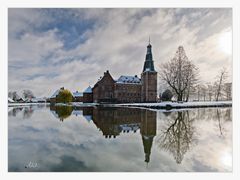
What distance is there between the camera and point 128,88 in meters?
5.19

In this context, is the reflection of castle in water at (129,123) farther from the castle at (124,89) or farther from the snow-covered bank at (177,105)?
the castle at (124,89)

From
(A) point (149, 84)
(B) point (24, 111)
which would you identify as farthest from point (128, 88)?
(B) point (24, 111)

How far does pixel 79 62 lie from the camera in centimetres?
408

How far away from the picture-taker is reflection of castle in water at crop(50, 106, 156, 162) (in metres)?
3.61

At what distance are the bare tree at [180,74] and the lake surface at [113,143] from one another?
2.94 feet

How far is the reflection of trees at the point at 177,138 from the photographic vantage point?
10.1ft

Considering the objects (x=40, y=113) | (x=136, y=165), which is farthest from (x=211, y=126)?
(x=40, y=113)

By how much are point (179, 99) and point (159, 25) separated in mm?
2327

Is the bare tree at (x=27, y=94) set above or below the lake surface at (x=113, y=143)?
above

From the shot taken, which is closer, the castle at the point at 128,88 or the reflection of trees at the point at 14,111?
the reflection of trees at the point at 14,111

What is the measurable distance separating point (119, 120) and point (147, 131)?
1.16 metres
